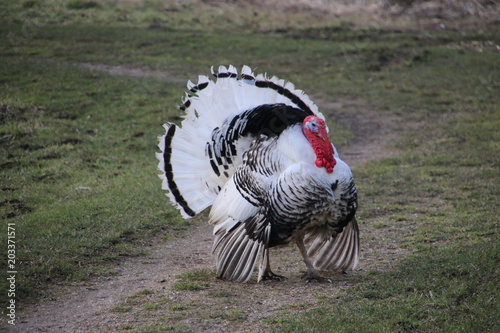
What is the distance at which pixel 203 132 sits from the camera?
650 centimetres

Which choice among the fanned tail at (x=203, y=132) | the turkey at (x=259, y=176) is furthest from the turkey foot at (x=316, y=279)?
the fanned tail at (x=203, y=132)

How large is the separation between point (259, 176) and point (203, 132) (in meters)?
1.12

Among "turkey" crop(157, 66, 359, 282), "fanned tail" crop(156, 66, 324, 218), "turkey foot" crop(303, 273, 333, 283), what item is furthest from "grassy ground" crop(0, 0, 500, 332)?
"fanned tail" crop(156, 66, 324, 218)

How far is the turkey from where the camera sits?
17.8 ft

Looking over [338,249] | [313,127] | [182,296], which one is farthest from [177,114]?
[182,296]

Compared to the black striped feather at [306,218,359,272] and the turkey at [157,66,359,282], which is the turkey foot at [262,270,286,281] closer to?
the turkey at [157,66,359,282]

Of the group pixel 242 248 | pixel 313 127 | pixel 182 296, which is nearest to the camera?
pixel 182 296

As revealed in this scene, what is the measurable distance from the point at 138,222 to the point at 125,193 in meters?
1.12

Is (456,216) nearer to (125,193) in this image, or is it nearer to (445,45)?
(125,193)

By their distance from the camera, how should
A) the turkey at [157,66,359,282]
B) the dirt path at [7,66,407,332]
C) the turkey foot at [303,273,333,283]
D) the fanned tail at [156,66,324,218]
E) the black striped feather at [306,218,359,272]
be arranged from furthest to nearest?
the fanned tail at [156,66,324,218] → the black striped feather at [306,218,359,272] → the turkey foot at [303,273,333,283] → the turkey at [157,66,359,282] → the dirt path at [7,66,407,332]

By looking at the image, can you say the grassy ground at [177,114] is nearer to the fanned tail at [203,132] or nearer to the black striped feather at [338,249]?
the black striped feather at [338,249]

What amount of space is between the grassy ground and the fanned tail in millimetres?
978

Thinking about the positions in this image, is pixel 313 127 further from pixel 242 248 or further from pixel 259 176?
pixel 242 248

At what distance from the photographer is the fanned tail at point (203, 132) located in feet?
21.3
